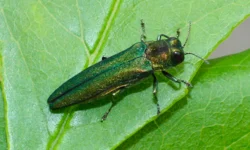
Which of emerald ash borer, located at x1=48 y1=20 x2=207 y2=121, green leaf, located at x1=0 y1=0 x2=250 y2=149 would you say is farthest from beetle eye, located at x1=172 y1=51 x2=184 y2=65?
green leaf, located at x1=0 y1=0 x2=250 y2=149

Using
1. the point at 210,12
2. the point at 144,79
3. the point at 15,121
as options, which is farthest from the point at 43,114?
the point at 210,12

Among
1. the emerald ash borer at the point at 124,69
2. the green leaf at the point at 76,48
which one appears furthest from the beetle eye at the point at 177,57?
the green leaf at the point at 76,48

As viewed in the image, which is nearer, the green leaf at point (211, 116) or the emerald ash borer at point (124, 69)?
the green leaf at point (211, 116)

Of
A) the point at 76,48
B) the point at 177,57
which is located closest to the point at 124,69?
the point at 177,57

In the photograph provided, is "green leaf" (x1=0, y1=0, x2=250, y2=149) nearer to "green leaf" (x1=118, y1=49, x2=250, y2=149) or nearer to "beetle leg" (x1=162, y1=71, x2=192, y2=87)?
"beetle leg" (x1=162, y1=71, x2=192, y2=87)

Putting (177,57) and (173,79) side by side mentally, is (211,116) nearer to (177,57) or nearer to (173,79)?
(173,79)

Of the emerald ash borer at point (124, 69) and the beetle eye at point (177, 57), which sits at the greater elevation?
the beetle eye at point (177, 57)

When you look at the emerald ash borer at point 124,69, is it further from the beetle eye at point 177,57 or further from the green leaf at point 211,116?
the green leaf at point 211,116
